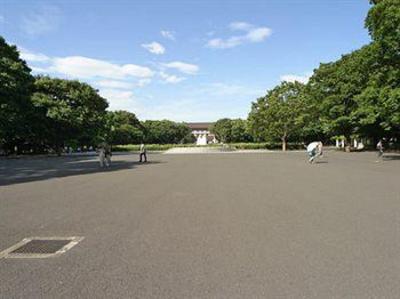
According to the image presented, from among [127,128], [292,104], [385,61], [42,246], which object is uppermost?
[385,61]

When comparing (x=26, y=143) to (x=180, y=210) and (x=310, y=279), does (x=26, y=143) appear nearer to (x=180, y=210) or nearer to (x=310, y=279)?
(x=180, y=210)

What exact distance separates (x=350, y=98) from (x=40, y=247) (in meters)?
45.6

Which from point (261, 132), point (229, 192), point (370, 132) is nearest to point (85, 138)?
point (261, 132)

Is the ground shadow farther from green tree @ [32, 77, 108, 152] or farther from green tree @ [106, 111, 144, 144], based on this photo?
green tree @ [106, 111, 144, 144]

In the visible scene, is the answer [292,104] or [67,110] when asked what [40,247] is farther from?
[292,104]

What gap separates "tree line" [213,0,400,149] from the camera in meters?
26.9

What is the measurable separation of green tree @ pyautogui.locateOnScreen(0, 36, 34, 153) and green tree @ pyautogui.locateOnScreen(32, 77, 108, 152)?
10.7 feet

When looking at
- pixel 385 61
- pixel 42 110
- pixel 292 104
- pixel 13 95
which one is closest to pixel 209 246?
pixel 385 61

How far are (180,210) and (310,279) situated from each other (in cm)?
467

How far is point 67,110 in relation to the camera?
4503cm

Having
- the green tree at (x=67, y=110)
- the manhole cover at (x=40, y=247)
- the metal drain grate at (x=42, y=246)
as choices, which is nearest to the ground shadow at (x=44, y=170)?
the manhole cover at (x=40, y=247)

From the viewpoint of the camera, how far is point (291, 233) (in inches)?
248

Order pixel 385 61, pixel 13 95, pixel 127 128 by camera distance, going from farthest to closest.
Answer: pixel 127 128 → pixel 13 95 → pixel 385 61

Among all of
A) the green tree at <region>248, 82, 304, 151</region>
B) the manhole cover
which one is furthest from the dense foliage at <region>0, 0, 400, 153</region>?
the manhole cover
